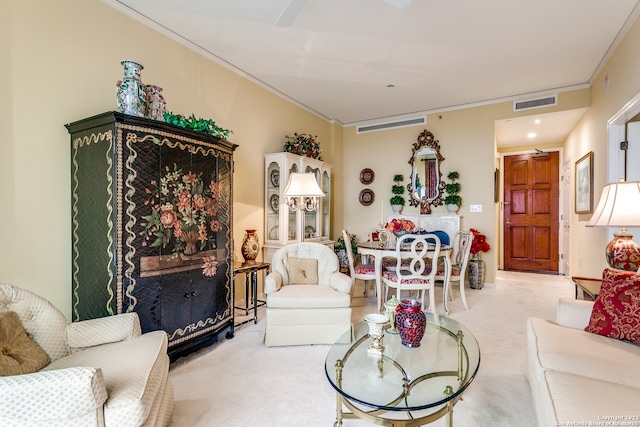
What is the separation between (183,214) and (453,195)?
13.7 feet

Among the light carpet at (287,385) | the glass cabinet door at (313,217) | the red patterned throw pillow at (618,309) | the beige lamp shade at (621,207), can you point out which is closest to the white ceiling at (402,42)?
the glass cabinet door at (313,217)

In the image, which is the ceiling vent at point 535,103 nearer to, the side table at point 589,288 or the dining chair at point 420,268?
the dining chair at point 420,268

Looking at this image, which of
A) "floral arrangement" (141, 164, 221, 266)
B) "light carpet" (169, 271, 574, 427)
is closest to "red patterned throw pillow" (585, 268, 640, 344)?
"light carpet" (169, 271, 574, 427)

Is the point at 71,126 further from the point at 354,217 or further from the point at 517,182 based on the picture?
the point at 517,182

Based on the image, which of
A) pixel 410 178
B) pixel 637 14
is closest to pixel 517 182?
pixel 410 178

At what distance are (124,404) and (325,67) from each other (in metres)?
3.58

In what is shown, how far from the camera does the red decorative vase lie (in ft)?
5.75

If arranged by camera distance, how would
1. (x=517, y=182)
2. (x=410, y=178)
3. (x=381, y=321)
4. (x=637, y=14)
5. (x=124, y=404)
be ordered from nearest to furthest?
(x=124, y=404) < (x=381, y=321) < (x=637, y=14) < (x=410, y=178) < (x=517, y=182)

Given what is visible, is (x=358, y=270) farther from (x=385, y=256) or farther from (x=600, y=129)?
(x=600, y=129)

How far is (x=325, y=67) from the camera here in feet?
12.0

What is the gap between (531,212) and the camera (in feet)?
20.9

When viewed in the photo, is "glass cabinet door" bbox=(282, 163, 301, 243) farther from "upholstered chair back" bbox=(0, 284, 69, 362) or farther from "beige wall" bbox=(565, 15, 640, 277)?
"beige wall" bbox=(565, 15, 640, 277)

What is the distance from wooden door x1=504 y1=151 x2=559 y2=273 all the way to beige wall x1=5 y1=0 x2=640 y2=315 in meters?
1.14

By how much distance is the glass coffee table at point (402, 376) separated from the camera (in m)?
1.32
